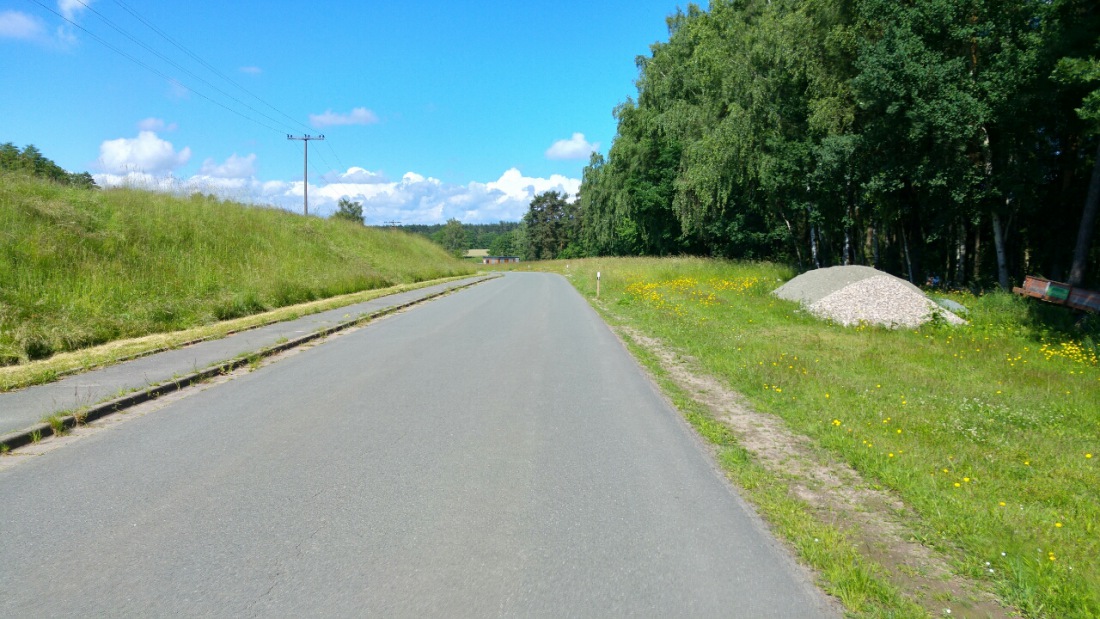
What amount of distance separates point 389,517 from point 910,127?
73.6 feet

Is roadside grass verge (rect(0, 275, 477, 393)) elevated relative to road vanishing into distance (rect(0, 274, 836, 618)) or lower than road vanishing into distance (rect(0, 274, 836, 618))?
elevated

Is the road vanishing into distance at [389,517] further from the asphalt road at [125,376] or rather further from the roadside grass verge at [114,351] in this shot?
the roadside grass verge at [114,351]

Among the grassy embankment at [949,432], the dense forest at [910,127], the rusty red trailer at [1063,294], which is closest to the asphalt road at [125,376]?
the grassy embankment at [949,432]

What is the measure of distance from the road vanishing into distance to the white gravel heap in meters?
9.71

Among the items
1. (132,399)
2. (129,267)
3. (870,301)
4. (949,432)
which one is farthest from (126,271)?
(870,301)

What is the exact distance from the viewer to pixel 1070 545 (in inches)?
149

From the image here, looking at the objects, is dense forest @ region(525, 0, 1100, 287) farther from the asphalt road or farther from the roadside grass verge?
the roadside grass verge

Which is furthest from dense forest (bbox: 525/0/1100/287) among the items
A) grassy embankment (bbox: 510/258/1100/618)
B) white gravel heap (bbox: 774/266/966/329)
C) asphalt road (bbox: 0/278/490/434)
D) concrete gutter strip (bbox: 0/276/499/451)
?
asphalt road (bbox: 0/278/490/434)

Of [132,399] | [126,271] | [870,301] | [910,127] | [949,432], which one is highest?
[910,127]

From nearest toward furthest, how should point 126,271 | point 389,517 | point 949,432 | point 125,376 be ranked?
point 389,517, point 949,432, point 125,376, point 126,271

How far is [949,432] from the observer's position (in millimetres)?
6184

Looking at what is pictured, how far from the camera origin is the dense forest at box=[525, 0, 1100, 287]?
1870 centimetres

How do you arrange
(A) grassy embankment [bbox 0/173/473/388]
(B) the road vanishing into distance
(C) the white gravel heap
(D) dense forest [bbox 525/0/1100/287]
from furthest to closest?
(D) dense forest [bbox 525/0/1100/287], (C) the white gravel heap, (A) grassy embankment [bbox 0/173/473/388], (B) the road vanishing into distance

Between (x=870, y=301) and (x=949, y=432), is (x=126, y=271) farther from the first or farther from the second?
(x=870, y=301)
